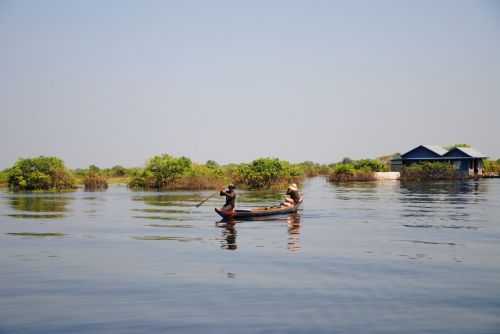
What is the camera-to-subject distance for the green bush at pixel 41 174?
55.9 meters

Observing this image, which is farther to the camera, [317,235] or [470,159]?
[470,159]

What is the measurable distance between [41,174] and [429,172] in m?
43.7

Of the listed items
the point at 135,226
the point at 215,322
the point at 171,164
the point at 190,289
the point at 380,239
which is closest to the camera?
the point at 215,322

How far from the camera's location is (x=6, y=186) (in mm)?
64250

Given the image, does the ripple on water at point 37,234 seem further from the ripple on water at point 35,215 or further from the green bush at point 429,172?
the green bush at point 429,172

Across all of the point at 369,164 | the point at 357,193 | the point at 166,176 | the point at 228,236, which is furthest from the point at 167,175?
the point at 228,236

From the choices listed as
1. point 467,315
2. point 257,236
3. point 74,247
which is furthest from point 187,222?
point 467,315

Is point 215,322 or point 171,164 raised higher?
point 171,164

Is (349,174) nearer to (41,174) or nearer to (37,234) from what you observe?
(41,174)

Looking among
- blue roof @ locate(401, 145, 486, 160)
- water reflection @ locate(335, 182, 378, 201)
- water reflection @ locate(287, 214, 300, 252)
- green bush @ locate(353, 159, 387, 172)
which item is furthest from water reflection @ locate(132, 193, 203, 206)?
blue roof @ locate(401, 145, 486, 160)

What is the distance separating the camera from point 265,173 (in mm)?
56375

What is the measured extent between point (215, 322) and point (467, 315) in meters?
4.20

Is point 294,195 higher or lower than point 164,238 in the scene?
higher

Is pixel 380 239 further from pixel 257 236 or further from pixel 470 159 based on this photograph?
pixel 470 159
